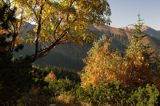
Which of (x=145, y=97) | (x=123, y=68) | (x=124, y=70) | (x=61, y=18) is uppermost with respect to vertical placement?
(x=61, y=18)

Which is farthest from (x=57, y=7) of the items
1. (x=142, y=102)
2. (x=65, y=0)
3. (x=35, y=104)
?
(x=142, y=102)

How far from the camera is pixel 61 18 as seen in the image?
82.3 feet

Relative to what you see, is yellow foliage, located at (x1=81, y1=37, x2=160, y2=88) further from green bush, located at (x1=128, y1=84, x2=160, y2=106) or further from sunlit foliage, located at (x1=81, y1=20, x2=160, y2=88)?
green bush, located at (x1=128, y1=84, x2=160, y2=106)

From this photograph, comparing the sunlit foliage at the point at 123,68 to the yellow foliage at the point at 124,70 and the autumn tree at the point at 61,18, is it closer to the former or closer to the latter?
the yellow foliage at the point at 124,70

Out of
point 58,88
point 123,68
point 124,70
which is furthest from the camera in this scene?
point 123,68

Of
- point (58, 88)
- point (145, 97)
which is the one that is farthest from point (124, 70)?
point (145, 97)

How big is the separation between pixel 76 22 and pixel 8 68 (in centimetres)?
1003

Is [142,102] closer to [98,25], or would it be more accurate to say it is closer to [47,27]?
[98,25]

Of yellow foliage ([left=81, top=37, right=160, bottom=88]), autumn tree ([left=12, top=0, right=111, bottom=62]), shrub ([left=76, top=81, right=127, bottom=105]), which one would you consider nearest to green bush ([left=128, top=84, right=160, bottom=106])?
shrub ([left=76, top=81, right=127, bottom=105])

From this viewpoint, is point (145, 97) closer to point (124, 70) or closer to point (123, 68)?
point (124, 70)

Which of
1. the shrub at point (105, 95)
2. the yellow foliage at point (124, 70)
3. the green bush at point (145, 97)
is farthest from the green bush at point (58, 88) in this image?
the green bush at point (145, 97)

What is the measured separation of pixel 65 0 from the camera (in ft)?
80.6

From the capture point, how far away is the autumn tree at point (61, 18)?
24516mm

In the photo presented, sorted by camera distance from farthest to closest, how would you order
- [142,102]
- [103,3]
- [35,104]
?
[103,3] < [142,102] < [35,104]
